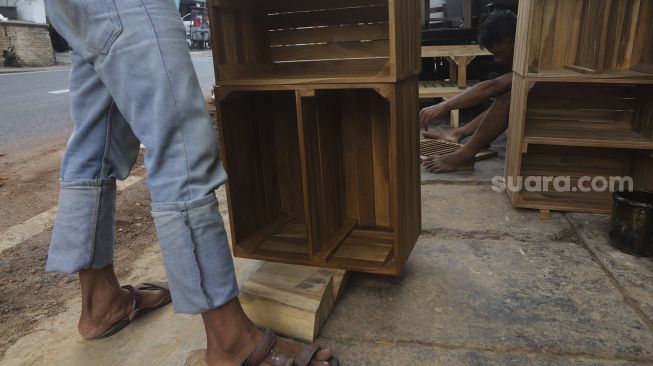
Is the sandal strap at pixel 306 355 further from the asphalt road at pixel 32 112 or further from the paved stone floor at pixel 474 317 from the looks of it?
the asphalt road at pixel 32 112

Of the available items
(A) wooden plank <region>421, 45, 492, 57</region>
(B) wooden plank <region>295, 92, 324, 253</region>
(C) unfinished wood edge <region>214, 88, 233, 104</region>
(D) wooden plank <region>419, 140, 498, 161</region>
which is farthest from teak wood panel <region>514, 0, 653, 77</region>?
(A) wooden plank <region>421, 45, 492, 57</region>

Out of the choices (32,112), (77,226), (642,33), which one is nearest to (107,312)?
(77,226)

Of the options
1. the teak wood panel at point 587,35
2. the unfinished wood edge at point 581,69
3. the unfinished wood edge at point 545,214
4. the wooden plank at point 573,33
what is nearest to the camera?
the unfinished wood edge at point 581,69

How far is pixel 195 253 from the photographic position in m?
1.36

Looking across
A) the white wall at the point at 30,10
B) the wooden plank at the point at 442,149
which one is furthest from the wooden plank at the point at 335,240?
the white wall at the point at 30,10

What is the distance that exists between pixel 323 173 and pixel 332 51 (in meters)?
0.57

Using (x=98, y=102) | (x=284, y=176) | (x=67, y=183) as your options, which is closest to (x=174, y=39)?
(x=98, y=102)

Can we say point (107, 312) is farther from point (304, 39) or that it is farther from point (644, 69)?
point (644, 69)

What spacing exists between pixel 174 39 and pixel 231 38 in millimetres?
741

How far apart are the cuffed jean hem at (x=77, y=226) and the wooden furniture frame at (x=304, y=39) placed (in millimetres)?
594

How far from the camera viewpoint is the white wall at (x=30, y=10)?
2721cm

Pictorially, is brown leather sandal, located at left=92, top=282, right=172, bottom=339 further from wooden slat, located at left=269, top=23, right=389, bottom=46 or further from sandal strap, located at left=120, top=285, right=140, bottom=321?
wooden slat, located at left=269, top=23, right=389, bottom=46

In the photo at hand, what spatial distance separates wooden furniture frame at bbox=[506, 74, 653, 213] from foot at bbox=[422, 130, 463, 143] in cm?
148

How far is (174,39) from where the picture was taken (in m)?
1.34
